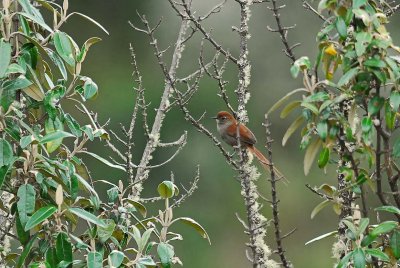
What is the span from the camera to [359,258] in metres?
2.58

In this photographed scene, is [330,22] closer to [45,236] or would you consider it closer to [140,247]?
[140,247]

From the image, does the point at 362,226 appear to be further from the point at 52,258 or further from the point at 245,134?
the point at 245,134

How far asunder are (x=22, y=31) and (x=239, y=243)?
36.2 feet

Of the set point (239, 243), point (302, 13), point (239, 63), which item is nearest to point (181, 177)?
point (239, 243)

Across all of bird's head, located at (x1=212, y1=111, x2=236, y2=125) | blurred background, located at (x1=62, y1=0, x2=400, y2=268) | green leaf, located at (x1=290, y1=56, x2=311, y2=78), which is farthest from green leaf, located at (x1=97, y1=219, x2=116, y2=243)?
blurred background, located at (x1=62, y1=0, x2=400, y2=268)

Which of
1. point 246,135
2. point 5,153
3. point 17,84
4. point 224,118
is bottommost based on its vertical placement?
point 5,153

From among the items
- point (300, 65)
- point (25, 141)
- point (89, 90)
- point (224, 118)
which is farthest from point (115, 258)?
point (224, 118)

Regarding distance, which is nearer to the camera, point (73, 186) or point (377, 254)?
point (377, 254)

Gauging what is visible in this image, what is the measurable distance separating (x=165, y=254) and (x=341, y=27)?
0.88 meters

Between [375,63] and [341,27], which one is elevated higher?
[341,27]

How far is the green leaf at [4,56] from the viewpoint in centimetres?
270

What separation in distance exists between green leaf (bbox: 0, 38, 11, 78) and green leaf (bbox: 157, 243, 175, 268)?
72cm

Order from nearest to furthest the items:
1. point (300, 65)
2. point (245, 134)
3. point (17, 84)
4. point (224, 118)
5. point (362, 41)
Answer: point (362, 41) → point (300, 65) → point (17, 84) → point (245, 134) → point (224, 118)

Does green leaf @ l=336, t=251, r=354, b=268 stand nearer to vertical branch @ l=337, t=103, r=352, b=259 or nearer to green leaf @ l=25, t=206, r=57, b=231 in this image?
vertical branch @ l=337, t=103, r=352, b=259
